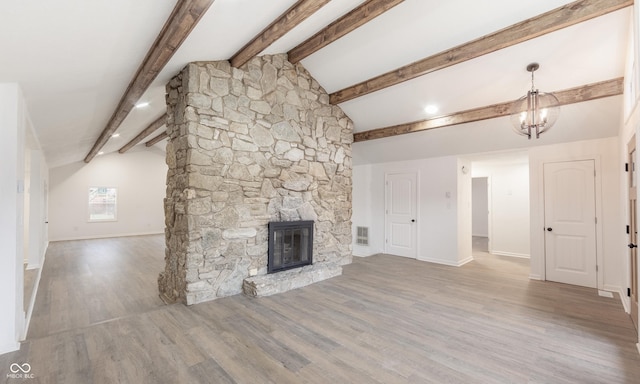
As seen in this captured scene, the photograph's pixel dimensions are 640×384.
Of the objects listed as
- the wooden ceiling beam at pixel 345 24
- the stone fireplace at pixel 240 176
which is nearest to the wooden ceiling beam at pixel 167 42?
the stone fireplace at pixel 240 176

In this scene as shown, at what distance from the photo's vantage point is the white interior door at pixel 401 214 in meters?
6.61

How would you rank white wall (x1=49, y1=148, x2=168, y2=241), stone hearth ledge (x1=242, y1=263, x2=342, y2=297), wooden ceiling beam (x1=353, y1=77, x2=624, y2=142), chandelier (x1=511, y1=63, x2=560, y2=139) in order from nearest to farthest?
chandelier (x1=511, y1=63, x2=560, y2=139) → wooden ceiling beam (x1=353, y1=77, x2=624, y2=142) → stone hearth ledge (x1=242, y1=263, x2=342, y2=297) → white wall (x1=49, y1=148, x2=168, y2=241)

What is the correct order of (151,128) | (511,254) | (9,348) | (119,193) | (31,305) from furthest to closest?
(119,193), (511,254), (151,128), (31,305), (9,348)

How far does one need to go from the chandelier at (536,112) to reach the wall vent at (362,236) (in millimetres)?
4620

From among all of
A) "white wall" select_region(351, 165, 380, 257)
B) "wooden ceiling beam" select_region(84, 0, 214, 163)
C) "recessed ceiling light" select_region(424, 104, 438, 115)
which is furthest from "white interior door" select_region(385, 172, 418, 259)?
"wooden ceiling beam" select_region(84, 0, 214, 163)

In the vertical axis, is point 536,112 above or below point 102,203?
above

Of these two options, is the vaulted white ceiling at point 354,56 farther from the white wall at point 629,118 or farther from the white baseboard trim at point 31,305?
the white baseboard trim at point 31,305

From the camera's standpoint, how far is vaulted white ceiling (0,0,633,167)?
2.13 meters

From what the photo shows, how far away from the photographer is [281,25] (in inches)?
119

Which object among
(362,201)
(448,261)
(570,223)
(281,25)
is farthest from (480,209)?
(281,25)

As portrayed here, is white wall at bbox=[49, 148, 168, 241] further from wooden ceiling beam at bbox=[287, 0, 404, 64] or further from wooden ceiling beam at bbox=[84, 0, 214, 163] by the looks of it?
wooden ceiling beam at bbox=[287, 0, 404, 64]

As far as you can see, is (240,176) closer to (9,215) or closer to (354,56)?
(9,215)

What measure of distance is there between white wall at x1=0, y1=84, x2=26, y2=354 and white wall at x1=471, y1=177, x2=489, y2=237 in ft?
36.0

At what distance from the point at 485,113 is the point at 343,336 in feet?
12.6
